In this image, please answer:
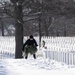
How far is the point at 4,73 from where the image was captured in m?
10.0

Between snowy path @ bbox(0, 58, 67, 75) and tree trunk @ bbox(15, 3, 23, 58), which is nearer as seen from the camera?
snowy path @ bbox(0, 58, 67, 75)

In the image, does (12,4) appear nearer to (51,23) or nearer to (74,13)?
(74,13)

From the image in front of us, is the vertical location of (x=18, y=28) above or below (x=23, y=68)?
above

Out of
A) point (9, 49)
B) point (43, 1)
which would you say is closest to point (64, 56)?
point (43, 1)

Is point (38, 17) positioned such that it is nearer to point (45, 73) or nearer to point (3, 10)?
point (3, 10)

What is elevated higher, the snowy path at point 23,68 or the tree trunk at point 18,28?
the tree trunk at point 18,28

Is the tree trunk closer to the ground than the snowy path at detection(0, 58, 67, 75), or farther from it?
farther from it

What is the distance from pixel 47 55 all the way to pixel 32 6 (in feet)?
16.7

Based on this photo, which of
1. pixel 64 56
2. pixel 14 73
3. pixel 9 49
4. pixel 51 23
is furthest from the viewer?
pixel 51 23

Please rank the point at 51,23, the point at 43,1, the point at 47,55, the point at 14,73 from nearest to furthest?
the point at 14,73 < the point at 47,55 < the point at 43,1 < the point at 51,23

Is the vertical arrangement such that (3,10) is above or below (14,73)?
above

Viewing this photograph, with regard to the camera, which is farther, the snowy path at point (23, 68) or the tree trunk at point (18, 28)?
the tree trunk at point (18, 28)

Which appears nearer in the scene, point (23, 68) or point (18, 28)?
point (23, 68)

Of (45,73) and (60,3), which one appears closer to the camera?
(45,73)
